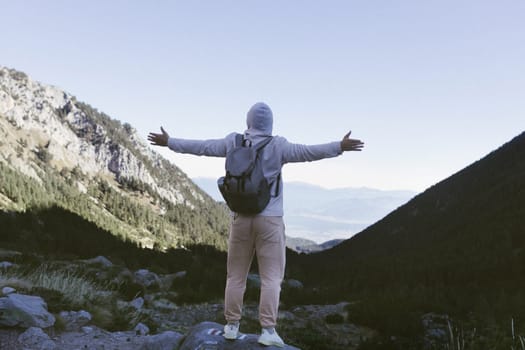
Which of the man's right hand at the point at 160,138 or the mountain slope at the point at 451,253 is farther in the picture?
the mountain slope at the point at 451,253

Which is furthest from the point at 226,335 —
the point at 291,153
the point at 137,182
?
the point at 137,182

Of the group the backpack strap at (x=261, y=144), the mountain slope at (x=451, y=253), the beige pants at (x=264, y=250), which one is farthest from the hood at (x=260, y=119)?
the mountain slope at (x=451, y=253)

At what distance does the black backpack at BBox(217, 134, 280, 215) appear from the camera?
12.2ft

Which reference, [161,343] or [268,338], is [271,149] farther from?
[161,343]

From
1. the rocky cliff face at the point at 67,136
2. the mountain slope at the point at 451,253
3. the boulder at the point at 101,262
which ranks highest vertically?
the rocky cliff face at the point at 67,136

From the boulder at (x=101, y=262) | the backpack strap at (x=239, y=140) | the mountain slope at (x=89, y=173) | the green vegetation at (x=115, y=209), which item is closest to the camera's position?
the backpack strap at (x=239, y=140)

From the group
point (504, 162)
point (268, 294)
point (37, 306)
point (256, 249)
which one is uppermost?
point (504, 162)

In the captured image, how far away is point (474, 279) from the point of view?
18531 millimetres

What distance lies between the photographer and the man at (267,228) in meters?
3.84

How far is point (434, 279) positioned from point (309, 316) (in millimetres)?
9455

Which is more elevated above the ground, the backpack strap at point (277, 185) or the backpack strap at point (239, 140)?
the backpack strap at point (239, 140)

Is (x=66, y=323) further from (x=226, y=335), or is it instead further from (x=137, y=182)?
(x=137, y=182)

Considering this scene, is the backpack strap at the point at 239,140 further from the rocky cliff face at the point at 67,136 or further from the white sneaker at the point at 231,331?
the rocky cliff face at the point at 67,136

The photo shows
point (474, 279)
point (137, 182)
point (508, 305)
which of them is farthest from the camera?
point (137, 182)
